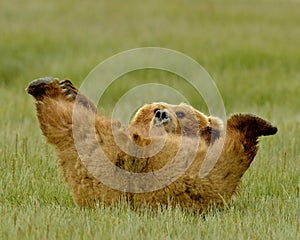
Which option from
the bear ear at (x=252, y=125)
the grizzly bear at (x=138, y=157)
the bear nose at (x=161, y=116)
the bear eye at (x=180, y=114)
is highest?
the bear eye at (x=180, y=114)

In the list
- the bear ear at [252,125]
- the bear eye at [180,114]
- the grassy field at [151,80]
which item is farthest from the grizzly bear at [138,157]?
the bear eye at [180,114]

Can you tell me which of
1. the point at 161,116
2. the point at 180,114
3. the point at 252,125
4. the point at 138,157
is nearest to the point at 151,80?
the point at 180,114

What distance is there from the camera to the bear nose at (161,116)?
4.34 meters

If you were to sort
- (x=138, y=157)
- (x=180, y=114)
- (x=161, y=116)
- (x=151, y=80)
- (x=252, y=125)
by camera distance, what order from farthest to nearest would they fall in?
1. (x=151, y=80)
2. (x=180, y=114)
3. (x=161, y=116)
4. (x=252, y=125)
5. (x=138, y=157)

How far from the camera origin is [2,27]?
13703 millimetres

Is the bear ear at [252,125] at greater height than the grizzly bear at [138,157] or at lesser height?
greater

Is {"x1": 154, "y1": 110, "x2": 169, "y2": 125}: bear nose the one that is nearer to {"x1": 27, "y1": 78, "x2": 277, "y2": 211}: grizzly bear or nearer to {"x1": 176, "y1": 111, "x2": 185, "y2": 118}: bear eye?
{"x1": 27, "y1": 78, "x2": 277, "y2": 211}: grizzly bear

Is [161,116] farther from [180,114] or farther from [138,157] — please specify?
[138,157]

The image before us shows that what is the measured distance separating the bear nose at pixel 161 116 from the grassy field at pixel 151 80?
2.14 feet

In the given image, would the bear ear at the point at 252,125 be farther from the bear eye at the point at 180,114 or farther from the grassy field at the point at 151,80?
the bear eye at the point at 180,114

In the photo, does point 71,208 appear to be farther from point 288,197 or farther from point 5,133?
point 5,133

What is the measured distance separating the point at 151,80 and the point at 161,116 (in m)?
7.00

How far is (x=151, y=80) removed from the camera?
11.3m

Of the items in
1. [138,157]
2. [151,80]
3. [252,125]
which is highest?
[151,80]
